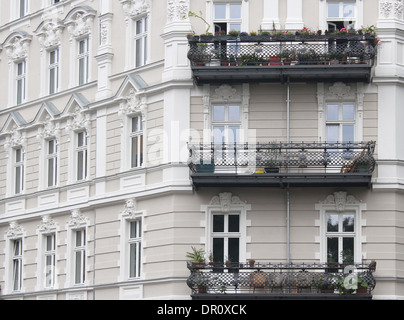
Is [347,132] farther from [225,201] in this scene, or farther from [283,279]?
[283,279]

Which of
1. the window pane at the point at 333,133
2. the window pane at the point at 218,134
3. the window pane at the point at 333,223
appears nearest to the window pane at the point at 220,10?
the window pane at the point at 218,134

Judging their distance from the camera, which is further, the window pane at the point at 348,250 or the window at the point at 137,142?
the window at the point at 137,142

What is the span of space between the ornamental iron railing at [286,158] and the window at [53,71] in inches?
348

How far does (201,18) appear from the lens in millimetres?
27078

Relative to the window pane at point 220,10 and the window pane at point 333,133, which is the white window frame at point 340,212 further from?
the window pane at point 220,10

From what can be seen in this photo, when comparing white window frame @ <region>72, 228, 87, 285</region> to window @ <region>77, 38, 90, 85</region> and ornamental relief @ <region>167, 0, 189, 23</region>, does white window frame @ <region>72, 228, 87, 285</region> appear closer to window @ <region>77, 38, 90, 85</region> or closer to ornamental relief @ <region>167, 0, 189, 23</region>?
window @ <region>77, 38, 90, 85</region>

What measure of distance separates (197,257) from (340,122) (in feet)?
18.7

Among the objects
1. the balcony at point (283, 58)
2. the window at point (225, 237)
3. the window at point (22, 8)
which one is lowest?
the window at point (225, 237)

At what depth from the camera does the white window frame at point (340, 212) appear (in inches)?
1005

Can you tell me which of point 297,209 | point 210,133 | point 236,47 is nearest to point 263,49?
point 236,47

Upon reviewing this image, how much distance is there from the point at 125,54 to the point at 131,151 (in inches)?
126

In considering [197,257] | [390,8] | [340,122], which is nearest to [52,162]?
[197,257]

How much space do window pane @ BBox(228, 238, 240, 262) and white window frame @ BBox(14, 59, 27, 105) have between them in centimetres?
1205

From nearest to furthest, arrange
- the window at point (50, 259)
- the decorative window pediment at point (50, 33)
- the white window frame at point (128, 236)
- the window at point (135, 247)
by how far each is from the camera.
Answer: the white window frame at point (128, 236)
the window at point (135, 247)
the window at point (50, 259)
the decorative window pediment at point (50, 33)
